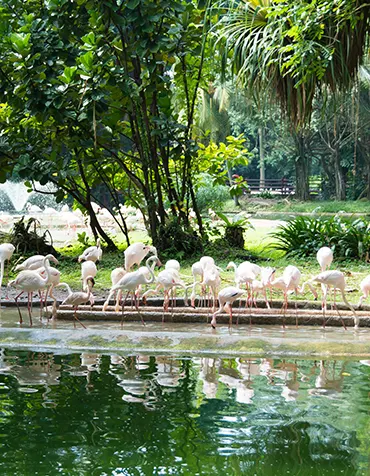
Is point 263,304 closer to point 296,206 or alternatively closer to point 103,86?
point 103,86

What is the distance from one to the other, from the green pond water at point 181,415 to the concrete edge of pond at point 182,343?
0.44ft

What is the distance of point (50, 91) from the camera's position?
1067 centimetres

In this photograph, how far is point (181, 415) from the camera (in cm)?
445

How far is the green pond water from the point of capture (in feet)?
12.2

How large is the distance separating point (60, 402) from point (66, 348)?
153 centimetres

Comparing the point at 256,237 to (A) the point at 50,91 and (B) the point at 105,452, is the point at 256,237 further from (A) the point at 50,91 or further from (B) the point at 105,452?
(B) the point at 105,452

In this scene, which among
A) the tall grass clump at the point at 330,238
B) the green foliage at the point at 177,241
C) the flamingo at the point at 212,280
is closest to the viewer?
the flamingo at the point at 212,280

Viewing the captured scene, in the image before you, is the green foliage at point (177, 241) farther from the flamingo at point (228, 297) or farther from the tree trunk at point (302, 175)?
the tree trunk at point (302, 175)

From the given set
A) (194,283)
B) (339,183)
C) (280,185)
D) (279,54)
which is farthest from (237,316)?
(280,185)

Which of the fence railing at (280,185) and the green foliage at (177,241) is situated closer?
the green foliage at (177,241)

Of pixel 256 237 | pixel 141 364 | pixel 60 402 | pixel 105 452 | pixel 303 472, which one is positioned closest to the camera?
pixel 303 472

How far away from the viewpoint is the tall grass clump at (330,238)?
1142 centimetres

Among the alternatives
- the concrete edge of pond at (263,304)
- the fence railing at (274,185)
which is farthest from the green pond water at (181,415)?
the fence railing at (274,185)

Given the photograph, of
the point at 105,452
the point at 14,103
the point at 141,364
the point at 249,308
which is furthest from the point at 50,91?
the point at 105,452
